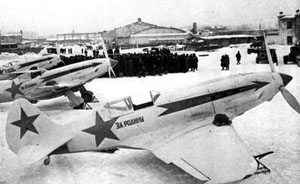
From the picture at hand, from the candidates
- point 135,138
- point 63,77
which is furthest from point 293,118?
point 63,77

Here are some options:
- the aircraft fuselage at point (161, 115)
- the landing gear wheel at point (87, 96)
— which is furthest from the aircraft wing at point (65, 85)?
the aircraft fuselage at point (161, 115)

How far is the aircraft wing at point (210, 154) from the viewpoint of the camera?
447 cm

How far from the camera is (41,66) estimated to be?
16.9 m

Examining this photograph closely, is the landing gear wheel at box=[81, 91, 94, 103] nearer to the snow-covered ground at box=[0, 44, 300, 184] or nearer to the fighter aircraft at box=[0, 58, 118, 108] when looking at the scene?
the fighter aircraft at box=[0, 58, 118, 108]

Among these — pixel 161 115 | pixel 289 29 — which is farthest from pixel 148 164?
pixel 289 29

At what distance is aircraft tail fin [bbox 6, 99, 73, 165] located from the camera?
5.64 m

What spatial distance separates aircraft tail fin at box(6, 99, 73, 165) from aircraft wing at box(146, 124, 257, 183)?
1705 mm

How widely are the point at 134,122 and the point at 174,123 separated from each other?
0.76m

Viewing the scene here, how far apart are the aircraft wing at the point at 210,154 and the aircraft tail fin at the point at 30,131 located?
171 centimetres

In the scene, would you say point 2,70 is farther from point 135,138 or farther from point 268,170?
point 268,170

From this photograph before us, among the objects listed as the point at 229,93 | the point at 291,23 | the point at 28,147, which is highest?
the point at 291,23

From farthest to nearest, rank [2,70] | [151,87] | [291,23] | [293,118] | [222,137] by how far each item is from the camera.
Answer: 1. [291,23]
2. [2,70]
3. [151,87]
4. [293,118]
5. [222,137]

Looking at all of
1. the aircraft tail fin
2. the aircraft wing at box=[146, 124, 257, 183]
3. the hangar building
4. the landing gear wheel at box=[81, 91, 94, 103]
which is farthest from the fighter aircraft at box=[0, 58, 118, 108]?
the hangar building

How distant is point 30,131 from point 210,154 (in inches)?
126
